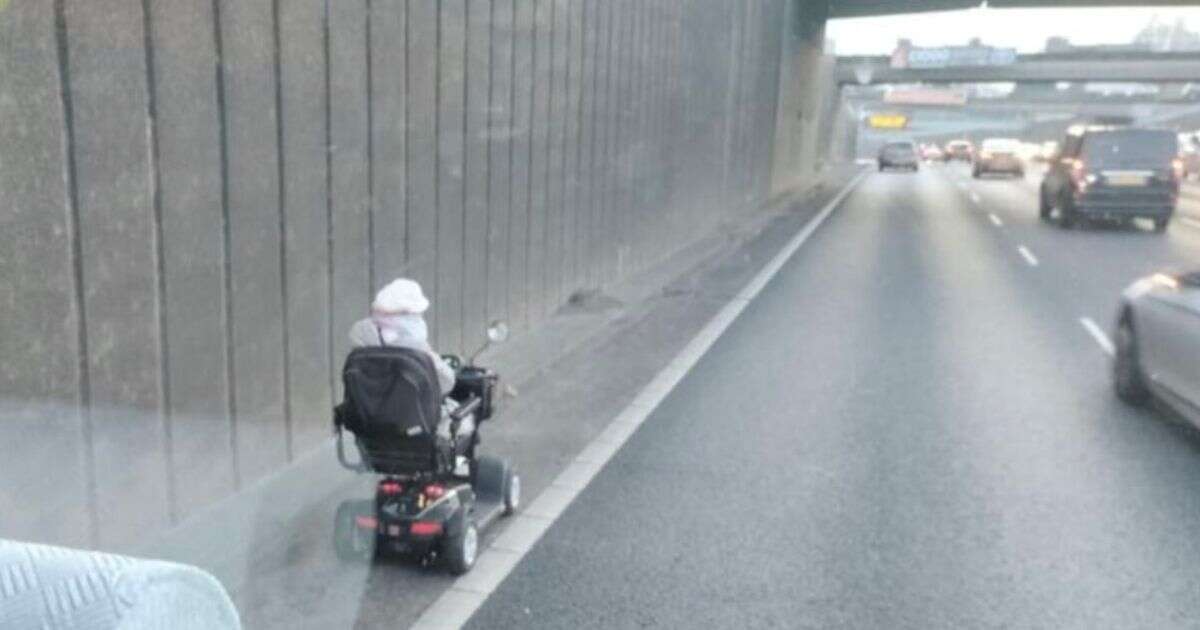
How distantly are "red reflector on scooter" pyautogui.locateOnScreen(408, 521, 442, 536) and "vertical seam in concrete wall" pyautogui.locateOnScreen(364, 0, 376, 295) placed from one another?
88.9 inches

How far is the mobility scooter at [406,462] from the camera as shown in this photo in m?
4.68

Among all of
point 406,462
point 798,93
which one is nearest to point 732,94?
point 798,93

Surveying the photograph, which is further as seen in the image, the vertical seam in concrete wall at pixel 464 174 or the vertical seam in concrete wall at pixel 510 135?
the vertical seam in concrete wall at pixel 510 135

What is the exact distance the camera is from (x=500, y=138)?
900cm

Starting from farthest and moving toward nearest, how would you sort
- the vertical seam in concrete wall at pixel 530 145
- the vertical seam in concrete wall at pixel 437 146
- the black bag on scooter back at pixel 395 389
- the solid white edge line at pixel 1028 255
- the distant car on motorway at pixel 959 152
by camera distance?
the distant car on motorway at pixel 959 152, the solid white edge line at pixel 1028 255, the vertical seam in concrete wall at pixel 530 145, the vertical seam in concrete wall at pixel 437 146, the black bag on scooter back at pixel 395 389

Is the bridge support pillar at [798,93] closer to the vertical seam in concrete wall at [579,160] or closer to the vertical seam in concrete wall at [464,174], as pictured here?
the vertical seam in concrete wall at [579,160]

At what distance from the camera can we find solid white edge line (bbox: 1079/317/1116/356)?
410 inches

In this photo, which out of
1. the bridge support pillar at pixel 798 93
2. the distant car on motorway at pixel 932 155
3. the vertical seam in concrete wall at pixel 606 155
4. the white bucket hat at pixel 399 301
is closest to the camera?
the white bucket hat at pixel 399 301

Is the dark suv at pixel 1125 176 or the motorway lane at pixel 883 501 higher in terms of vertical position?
the dark suv at pixel 1125 176

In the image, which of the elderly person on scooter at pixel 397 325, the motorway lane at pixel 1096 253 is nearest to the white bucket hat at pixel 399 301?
the elderly person on scooter at pixel 397 325

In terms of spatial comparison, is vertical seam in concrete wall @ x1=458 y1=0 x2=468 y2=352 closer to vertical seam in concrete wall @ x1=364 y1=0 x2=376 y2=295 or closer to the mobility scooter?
vertical seam in concrete wall @ x1=364 y1=0 x2=376 y2=295

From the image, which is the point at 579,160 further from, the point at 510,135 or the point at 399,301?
the point at 399,301

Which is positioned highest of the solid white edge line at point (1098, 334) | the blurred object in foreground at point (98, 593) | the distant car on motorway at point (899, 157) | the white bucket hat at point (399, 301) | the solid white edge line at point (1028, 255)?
the blurred object in foreground at point (98, 593)

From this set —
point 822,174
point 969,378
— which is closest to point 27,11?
point 969,378
